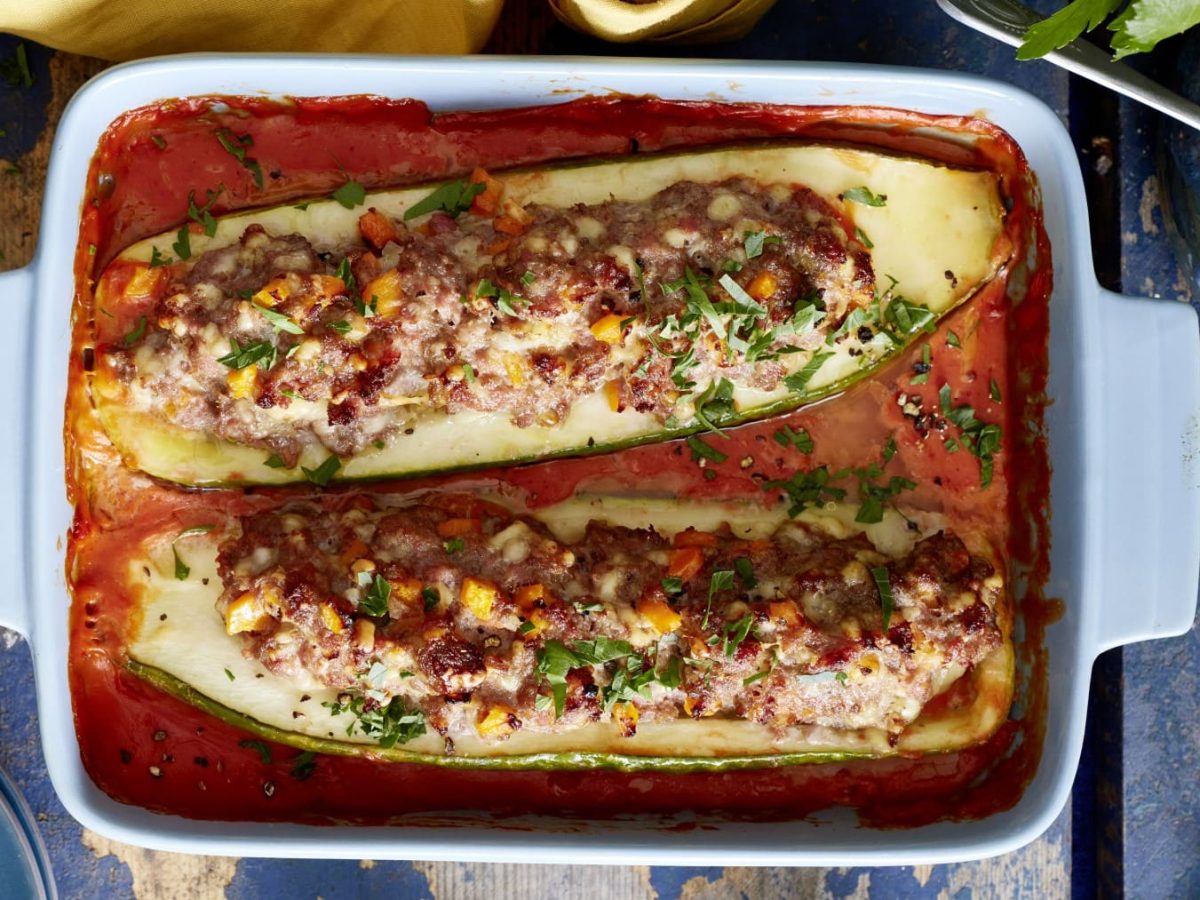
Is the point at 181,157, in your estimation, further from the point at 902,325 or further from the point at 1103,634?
the point at 1103,634

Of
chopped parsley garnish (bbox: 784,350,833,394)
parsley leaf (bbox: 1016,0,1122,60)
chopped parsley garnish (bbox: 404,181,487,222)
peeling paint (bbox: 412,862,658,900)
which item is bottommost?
peeling paint (bbox: 412,862,658,900)

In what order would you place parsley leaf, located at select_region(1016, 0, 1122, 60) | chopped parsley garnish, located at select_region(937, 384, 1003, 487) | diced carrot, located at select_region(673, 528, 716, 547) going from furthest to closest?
chopped parsley garnish, located at select_region(937, 384, 1003, 487), diced carrot, located at select_region(673, 528, 716, 547), parsley leaf, located at select_region(1016, 0, 1122, 60)

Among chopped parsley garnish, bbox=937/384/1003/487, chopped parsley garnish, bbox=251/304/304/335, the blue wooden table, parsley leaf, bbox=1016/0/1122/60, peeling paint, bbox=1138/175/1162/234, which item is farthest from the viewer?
peeling paint, bbox=1138/175/1162/234

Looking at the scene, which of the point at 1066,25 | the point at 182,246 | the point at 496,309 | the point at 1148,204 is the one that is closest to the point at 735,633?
the point at 496,309

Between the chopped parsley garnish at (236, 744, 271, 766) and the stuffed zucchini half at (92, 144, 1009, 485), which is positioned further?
the chopped parsley garnish at (236, 744, 271, 766)

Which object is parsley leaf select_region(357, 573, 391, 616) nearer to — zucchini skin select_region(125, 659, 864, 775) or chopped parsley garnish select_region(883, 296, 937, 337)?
zucchini skin select_region(125, 659, 864, 775)

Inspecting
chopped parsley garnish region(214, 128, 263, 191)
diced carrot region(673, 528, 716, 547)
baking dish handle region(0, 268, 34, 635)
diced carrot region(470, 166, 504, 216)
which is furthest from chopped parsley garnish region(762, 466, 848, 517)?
baking dish handle region(0, 268, 34, 635)

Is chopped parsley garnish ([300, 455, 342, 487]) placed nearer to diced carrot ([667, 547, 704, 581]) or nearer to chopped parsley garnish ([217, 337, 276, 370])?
chopped parsley garnish ([217, 337, 276, 370])

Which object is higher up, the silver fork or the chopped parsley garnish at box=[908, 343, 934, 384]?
the silver fork
